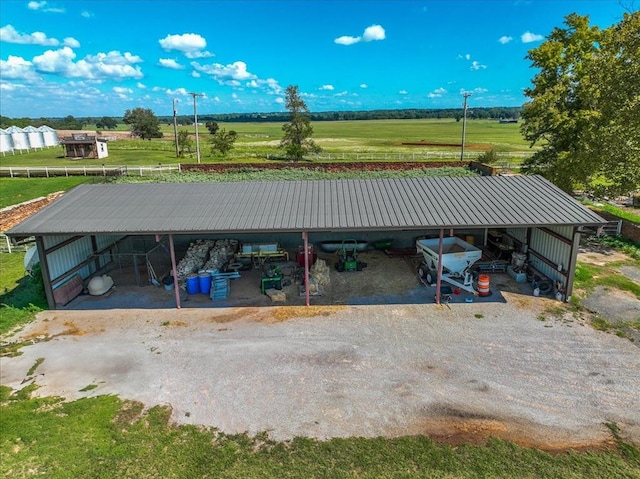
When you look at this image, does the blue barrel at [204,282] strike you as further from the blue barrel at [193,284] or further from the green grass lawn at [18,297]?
the green grass lawn at [18,297]

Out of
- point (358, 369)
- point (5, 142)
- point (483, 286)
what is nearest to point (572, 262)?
point (483, 286)

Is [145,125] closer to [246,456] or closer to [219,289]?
[219,289]

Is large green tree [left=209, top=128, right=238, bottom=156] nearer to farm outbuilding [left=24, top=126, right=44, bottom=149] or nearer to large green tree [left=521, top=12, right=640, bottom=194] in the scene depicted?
farm outbuilding [left=24, top=126, right=44, bottom=149]

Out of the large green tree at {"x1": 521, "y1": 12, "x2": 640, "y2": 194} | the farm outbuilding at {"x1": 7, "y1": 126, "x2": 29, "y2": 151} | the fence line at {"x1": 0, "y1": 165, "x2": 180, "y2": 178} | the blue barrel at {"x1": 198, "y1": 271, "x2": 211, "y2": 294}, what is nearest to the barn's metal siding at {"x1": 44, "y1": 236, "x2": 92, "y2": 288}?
the blue barrel at {"x1": 198, "y1": 271, "x2": 211, "y2": 294}

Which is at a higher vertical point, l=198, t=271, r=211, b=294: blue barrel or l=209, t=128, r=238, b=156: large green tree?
l=209, t=128, r=238, b=156: large green tree

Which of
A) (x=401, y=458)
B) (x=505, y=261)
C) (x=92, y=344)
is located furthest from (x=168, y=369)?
(x=505, y=261)
